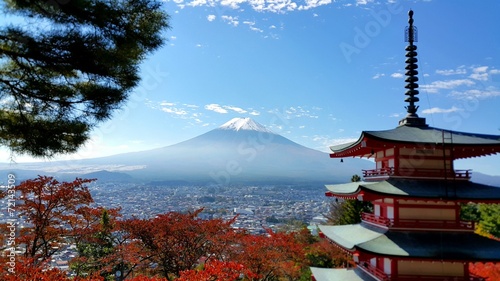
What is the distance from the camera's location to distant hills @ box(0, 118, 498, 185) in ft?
246

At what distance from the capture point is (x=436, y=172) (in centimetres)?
725

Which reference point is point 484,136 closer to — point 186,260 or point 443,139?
point 443,139

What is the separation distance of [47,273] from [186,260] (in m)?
6.64

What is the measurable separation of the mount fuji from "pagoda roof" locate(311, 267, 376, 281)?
2243 inches

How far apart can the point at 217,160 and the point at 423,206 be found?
72091mm

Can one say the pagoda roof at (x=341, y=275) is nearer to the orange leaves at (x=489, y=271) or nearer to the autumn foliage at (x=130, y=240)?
the autumn foliage at (x=130, y=240)

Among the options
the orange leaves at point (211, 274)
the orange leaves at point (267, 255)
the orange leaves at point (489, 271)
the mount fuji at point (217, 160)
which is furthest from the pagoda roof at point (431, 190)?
the mount fuji at point (217, 160)

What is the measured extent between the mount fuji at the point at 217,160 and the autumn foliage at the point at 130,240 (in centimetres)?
5063

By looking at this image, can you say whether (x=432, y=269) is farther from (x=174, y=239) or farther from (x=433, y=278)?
(x=174, y=239)

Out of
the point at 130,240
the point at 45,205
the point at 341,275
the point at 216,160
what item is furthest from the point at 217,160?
the point at 341,275

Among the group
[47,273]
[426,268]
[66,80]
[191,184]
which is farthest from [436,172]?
[191,184]

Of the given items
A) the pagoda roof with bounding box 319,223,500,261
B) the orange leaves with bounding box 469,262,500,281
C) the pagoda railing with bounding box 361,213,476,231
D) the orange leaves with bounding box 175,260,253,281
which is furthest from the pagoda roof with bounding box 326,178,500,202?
the orange leaves with bounding box 469,262,500,281

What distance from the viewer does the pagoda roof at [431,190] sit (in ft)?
21.7

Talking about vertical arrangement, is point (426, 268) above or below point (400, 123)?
below
